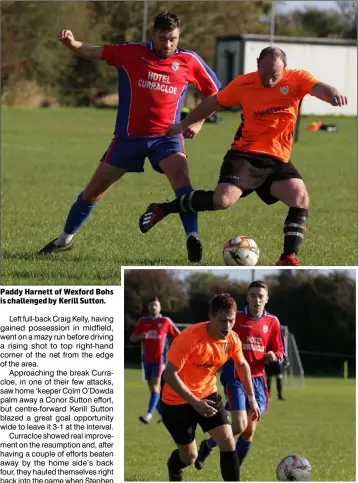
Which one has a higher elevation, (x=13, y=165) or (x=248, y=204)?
(x=13, y=165)

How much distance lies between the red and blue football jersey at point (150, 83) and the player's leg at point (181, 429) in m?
3.33

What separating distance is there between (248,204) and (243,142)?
8.34 m

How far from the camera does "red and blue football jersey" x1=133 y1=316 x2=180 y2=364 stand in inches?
570

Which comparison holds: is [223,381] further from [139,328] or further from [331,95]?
[139,328]

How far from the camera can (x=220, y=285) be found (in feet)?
29.4

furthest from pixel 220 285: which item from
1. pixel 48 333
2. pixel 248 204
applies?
pixel 248 204

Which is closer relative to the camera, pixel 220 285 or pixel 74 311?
pixel 74 311

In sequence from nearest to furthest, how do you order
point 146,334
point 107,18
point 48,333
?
point 48,333, point 146,334, point 107,18

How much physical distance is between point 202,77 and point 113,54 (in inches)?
37.1

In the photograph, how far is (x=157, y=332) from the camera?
1453 cm

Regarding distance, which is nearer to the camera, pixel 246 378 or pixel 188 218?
pixel 246 378

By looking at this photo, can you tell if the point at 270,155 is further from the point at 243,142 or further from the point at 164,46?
the point at 164,46

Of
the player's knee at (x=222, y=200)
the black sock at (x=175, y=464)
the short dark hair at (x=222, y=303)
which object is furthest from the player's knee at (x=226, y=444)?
the player's knee at (x=222, y=200)

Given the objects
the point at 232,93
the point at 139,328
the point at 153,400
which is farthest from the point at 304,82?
the point at 153,400
